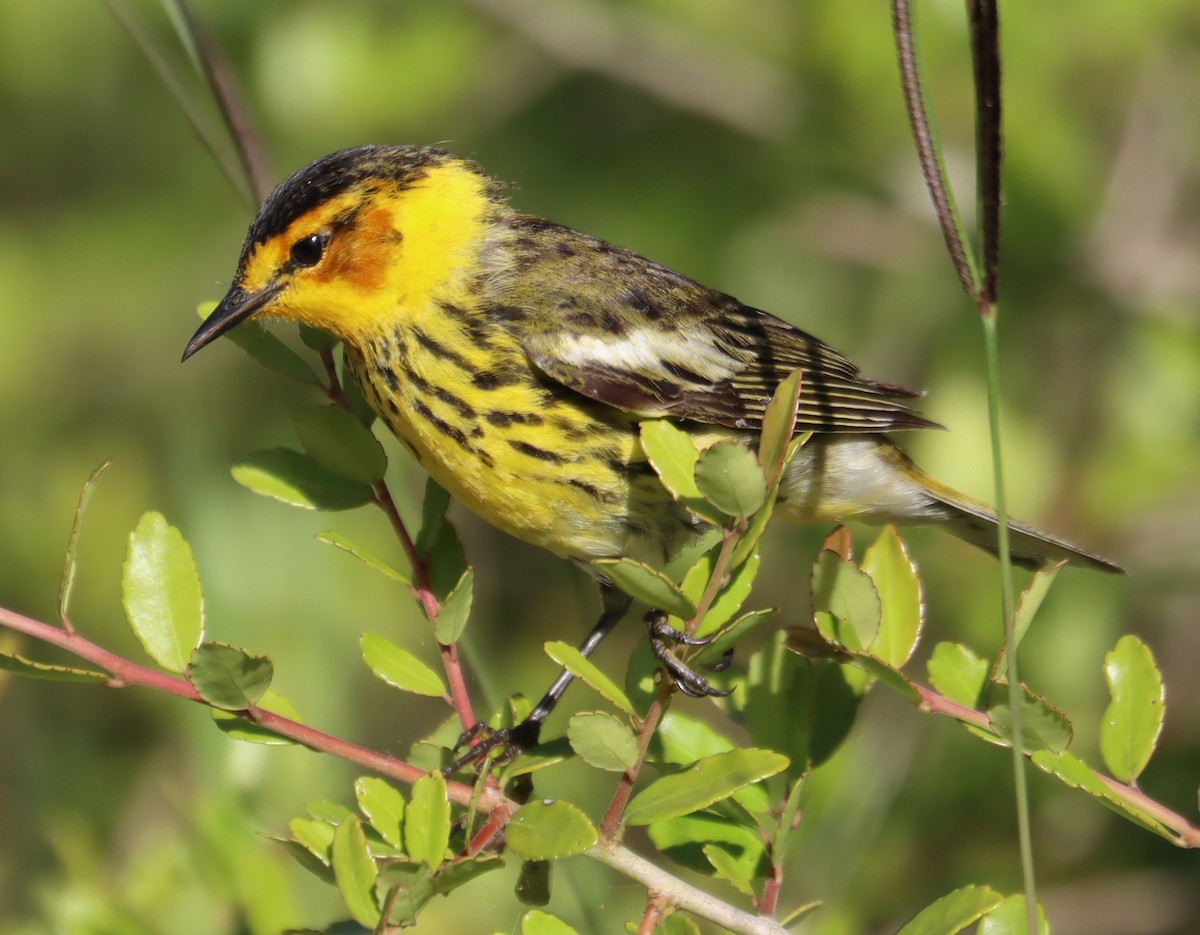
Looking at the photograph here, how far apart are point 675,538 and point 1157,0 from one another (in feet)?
6.95

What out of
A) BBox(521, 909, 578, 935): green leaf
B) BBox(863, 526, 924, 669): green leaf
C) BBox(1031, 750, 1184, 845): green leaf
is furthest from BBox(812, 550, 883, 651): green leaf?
BBox(521, 909, 578, 935): green leaf

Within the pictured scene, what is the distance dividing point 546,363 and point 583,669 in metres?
1.10

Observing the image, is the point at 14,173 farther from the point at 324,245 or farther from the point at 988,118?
the point at 988,118

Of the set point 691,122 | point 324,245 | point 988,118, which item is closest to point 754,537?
point 988,118

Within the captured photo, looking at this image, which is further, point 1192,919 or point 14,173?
point 14,173

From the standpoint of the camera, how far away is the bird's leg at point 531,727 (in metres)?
2.22

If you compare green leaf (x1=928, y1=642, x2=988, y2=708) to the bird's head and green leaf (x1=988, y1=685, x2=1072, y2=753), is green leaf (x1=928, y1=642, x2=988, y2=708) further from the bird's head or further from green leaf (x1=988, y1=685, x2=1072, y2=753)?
the bird's head

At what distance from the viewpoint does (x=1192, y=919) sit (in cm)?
386

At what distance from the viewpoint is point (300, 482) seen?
2.24 metres

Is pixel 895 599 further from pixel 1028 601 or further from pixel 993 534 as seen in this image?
pixel 993 534

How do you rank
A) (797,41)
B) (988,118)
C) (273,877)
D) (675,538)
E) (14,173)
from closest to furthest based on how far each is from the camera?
1. (988,118)
2. (273,877)
3. (675,538)
4. (797,41)
5. (14,173)

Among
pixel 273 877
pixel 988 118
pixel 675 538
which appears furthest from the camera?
pixel 675 538

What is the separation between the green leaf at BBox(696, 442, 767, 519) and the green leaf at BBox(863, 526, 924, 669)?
252 mm

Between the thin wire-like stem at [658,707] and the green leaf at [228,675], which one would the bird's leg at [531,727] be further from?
the green leaf at [228,675]
